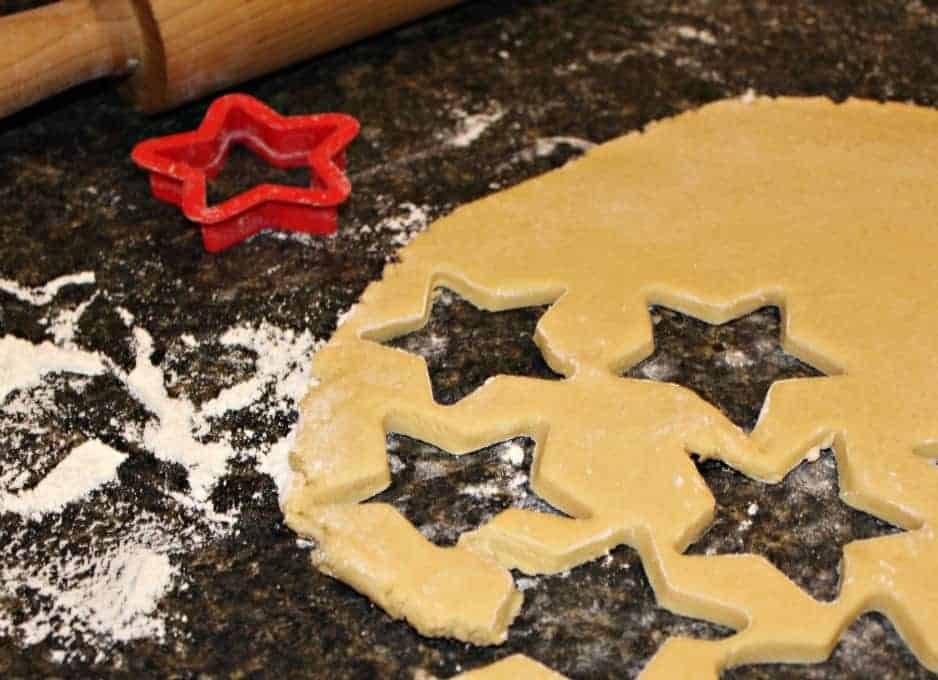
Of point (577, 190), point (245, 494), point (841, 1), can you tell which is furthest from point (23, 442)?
point (841, 1)

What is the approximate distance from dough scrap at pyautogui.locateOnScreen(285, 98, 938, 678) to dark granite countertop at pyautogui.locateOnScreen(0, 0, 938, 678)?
0.03m

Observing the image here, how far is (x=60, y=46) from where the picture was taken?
1717 mm

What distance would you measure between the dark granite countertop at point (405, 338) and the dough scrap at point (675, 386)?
3cm

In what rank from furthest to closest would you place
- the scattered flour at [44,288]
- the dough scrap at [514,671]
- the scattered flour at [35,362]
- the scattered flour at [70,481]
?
the scattered flour at [44,288] → the scattered flour at [35,362] → the scattered flour at [70,481] → the dough scrap at [514,671]

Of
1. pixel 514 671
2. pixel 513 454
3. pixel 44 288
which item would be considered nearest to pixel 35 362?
pixel 44 288

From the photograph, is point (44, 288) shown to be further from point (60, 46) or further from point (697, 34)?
point (697, 34)

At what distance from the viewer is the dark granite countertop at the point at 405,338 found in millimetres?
1277

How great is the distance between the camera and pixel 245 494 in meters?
1.40

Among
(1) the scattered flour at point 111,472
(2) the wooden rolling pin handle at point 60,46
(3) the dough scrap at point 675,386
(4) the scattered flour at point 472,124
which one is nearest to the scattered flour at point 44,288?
(1) the scattered flour at point 111,472

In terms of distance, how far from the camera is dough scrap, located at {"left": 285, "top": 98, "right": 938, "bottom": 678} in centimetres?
129

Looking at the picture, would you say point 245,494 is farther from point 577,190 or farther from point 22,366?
point 577,190

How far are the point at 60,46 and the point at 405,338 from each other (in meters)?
0.62

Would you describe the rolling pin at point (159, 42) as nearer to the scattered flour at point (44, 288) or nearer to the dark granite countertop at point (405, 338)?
the dark granite countertop at point (405, 338)

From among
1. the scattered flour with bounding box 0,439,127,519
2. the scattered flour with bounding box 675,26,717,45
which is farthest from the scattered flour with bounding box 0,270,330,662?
the scattered flour with bounding box 675,26,717,45
